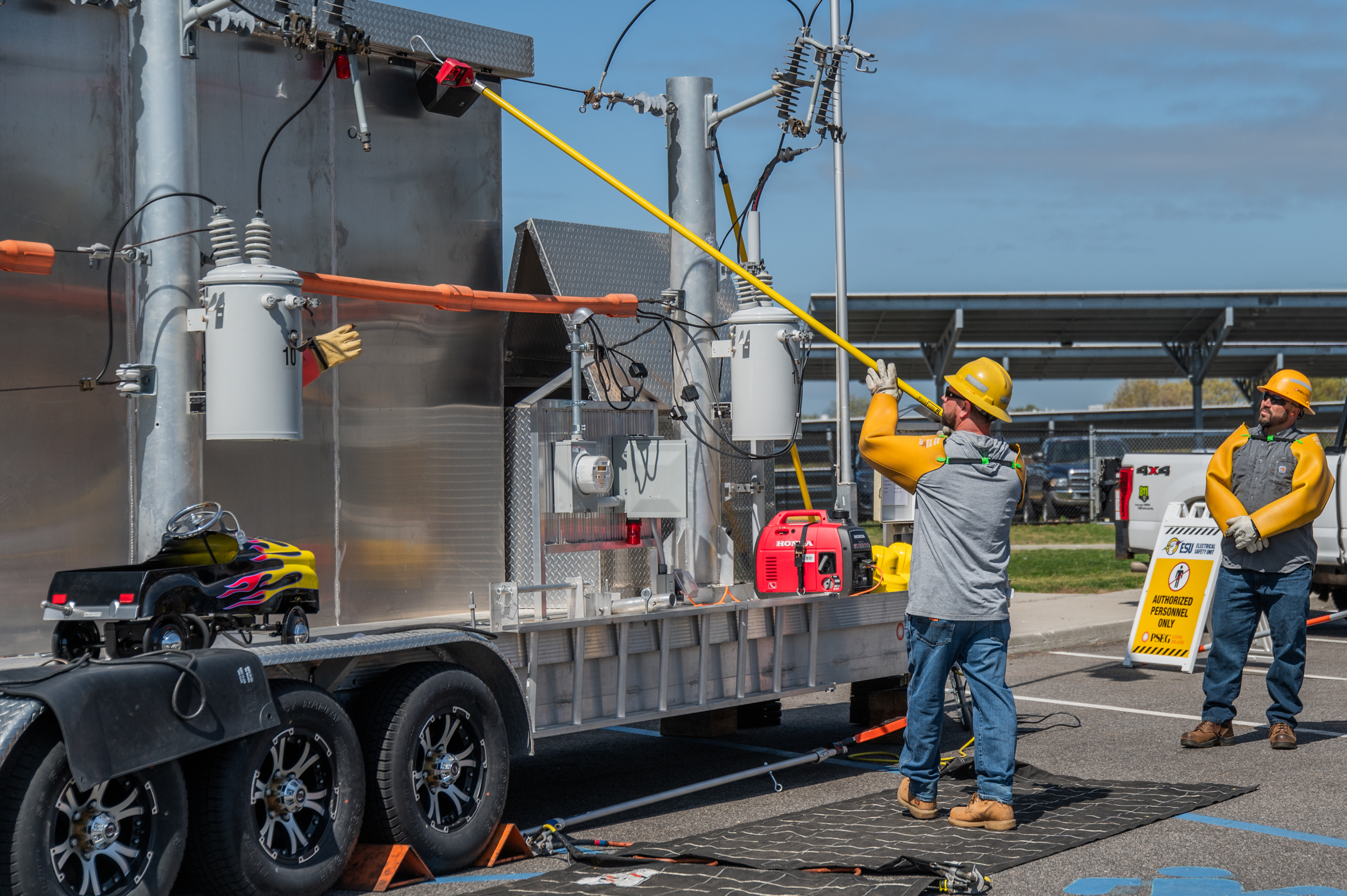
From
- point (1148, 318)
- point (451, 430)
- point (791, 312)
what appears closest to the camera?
point (791, 312)

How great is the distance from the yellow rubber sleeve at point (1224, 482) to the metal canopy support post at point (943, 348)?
71.5 ft

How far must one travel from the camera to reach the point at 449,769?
5.66 metres

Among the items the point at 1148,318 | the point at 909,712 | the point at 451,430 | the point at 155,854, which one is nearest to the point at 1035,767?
the point at 909,712

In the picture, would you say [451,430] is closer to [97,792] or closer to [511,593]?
[511,593]

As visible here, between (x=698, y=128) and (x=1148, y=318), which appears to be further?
(x=1148, y=318)

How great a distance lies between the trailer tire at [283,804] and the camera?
187 inches

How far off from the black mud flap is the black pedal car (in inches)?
15.0

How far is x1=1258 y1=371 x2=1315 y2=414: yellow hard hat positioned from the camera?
8148 millimetres

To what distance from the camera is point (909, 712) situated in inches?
249

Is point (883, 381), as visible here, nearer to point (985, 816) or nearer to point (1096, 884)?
point (985, 816)

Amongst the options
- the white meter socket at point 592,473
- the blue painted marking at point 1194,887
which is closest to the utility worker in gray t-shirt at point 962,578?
the blue painted marking at point 1194,887

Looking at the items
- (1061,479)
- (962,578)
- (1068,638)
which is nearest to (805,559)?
(962,578)

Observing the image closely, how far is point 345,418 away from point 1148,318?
2756cm

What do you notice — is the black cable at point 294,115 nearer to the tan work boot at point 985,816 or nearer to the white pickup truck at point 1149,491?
the tan work boot at point 985,816
